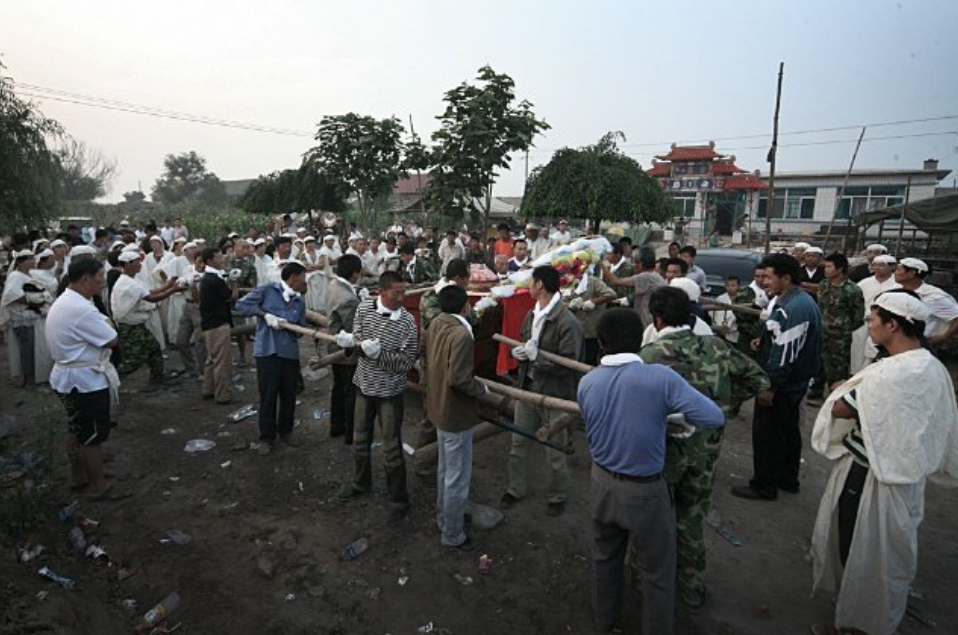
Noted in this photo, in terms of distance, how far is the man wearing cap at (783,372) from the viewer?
4.66 meters

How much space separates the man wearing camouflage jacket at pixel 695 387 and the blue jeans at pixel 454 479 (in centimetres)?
148

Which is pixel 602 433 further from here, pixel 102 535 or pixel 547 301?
pixel 102 535

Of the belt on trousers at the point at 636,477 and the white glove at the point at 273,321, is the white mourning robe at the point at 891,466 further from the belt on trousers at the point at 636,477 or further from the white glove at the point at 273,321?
the white glove at the point at 273,321

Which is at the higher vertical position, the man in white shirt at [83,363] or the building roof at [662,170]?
the building roof at [662,170]

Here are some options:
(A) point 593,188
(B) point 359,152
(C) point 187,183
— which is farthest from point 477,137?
(C) point 187,183

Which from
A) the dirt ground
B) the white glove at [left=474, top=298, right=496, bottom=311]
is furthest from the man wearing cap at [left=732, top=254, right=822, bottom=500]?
the white glove at [left=474, top=298, right=496, bottom=311]

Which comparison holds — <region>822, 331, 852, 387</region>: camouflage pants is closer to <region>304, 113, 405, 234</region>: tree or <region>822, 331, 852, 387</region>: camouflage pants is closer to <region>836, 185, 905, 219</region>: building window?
<region>304, 113, 405, 234</region>: tree

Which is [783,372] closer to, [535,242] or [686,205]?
[535,242]

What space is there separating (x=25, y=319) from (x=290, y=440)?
4.76 metres

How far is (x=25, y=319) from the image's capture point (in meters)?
7.78

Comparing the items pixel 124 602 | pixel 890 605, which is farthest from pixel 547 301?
pixel 124 602

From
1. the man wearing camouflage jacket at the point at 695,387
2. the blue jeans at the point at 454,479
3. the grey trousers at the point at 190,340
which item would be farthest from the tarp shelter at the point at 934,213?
the grey trousers at the point at 190,340

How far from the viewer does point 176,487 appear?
522 cm

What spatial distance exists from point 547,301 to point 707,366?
1668 millimetres
